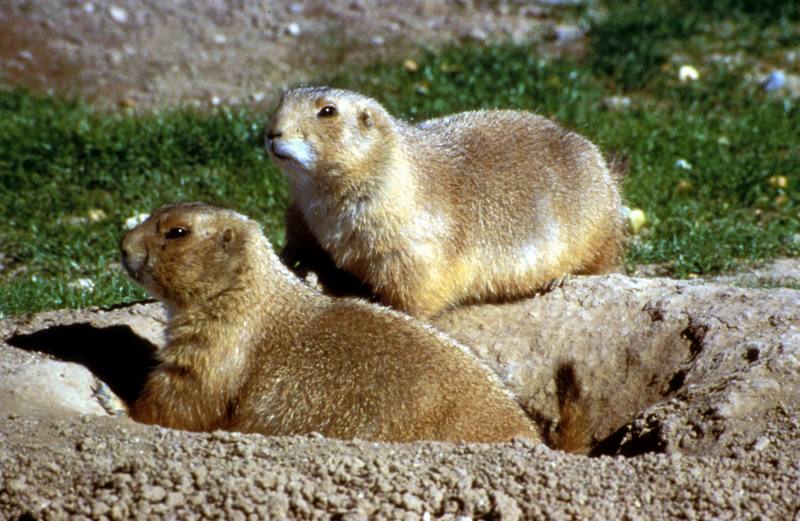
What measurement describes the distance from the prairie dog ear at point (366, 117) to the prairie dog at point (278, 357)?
2.82 feet

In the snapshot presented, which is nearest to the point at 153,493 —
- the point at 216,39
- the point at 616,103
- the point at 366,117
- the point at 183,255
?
the point at 183,255

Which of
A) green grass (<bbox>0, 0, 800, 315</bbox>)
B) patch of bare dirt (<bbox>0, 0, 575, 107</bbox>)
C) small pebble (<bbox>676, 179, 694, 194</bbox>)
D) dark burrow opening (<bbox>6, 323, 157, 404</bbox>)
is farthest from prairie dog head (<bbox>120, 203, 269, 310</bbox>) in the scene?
patch of bare dirt (<bbox>0, 0, 575, 107</bbox>)

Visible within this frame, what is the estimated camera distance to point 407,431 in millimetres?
4590

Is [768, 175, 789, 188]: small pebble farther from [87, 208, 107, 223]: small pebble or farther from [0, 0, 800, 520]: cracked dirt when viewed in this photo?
[87, 208, 107, 223]: small pebble

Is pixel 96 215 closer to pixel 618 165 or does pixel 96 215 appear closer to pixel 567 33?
pixel 618 165

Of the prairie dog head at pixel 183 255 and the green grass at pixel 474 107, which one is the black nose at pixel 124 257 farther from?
the green grass at pixel 474 107

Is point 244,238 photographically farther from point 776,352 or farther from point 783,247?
point 783,247

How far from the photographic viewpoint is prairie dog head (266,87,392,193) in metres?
5.51

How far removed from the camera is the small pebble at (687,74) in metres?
10.3

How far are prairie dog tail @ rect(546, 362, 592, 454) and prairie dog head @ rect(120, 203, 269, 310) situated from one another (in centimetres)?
160

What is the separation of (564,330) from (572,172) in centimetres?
105

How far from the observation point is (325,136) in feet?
18.4

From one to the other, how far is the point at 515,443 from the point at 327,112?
210 cm

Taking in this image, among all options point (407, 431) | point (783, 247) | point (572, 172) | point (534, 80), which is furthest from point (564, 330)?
point (534, 80)
